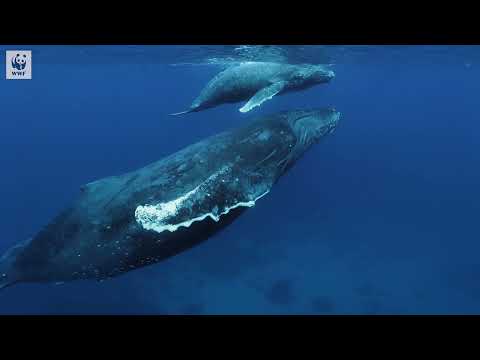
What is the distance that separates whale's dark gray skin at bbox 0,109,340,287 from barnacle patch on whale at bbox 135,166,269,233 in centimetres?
2

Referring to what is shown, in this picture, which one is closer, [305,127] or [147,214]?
[147,214]

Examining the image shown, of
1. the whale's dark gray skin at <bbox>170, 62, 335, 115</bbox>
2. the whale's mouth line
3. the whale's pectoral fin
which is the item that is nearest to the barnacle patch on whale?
the whale's mouth line

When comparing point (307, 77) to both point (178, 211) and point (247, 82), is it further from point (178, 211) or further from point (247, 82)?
point (178, 211)

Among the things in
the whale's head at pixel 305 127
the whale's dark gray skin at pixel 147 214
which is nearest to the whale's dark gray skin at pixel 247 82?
the whale's head at pixel 305 127

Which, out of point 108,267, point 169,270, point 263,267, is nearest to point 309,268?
point 263,267

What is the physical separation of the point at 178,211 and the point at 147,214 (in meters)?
0.51

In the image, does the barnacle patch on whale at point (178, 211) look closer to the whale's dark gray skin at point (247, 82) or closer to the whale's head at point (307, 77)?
the whale's dark gray skin at point (247, 82)

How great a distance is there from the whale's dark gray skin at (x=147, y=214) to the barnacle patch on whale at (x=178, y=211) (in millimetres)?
16

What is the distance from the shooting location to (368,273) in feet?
68.5

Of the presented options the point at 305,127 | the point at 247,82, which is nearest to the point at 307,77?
the point at 247,82

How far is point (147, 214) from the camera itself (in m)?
5.74

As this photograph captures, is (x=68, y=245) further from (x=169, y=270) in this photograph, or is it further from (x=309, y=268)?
(x=309, y=268)

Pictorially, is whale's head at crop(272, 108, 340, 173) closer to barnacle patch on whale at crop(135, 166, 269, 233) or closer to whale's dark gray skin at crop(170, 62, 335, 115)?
whale's dark gray skin at crop(170, 62, 335, 115)

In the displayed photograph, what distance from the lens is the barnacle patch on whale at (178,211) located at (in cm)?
566
